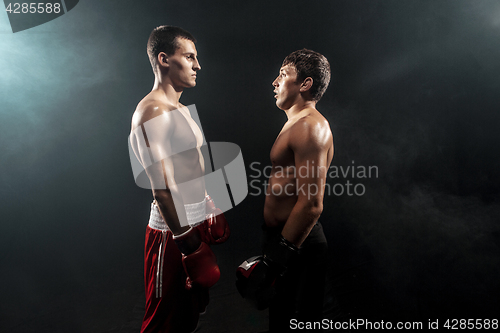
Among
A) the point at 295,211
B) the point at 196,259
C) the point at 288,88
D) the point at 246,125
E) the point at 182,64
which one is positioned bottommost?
the point at 196,259

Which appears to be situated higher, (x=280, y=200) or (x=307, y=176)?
(x=307, y=176)

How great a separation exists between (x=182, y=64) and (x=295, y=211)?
1171 mm

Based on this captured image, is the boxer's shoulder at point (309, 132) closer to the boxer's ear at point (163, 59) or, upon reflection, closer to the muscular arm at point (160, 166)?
the muscular arm at point (160, 166)

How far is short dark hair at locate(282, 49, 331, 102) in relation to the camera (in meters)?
1.60

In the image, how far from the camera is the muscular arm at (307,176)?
139 centimetres

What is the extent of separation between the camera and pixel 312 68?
62.9 inches

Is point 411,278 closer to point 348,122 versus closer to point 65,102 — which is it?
point 348,122

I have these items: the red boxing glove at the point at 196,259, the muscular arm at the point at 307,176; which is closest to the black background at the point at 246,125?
the red boxing glove at the point at 196,259

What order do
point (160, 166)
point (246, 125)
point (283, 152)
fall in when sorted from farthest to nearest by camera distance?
1. point (246, 125)
2. point (283, 152)
3. point (160, 166)

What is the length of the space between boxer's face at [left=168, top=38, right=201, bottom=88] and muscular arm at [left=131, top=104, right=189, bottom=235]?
294 mm

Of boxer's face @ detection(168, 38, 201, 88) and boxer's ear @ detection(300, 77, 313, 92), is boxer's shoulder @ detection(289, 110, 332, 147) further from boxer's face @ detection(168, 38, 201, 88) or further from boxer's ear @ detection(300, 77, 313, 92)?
boxer's face @ detection(168, 38, 201, 88)

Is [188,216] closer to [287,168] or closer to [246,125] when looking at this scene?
[287,168]

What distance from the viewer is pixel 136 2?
208 centimetres

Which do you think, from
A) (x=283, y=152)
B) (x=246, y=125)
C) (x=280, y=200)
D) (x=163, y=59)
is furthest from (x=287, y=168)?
(x=246, y=125)
